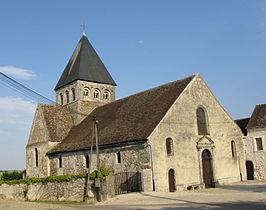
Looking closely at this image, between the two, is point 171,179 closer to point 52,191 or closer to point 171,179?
point 171,179

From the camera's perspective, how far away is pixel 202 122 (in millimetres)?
29156

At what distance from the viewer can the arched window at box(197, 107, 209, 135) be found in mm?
28828

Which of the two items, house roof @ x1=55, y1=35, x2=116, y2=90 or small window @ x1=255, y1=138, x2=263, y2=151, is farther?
house roof @ x1=55, y1=35, x2=116, y2=90

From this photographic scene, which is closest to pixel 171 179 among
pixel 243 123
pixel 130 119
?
pixel 130 119

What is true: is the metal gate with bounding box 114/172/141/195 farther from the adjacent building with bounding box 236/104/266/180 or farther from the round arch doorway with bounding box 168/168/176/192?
the adjacent building with bounding box 236/104/266/180

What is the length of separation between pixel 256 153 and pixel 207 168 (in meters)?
6.11

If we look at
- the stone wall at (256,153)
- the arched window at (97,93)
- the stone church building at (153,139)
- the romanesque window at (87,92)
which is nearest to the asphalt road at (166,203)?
the stone church building at (153,139)

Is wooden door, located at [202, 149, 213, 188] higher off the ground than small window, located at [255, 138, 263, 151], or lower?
lower

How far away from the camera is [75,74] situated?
4019 cm

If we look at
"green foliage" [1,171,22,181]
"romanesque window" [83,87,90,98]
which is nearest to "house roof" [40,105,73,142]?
"romanesque window" [83,87,90,98]

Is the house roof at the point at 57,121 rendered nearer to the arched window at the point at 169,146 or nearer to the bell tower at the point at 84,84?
the bell tower at the point at 84,84

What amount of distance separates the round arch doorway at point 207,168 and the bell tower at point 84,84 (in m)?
14.8

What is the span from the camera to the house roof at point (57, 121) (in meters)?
35.3

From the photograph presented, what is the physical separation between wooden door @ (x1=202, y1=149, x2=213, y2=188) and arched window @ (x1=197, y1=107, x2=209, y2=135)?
154 cm
